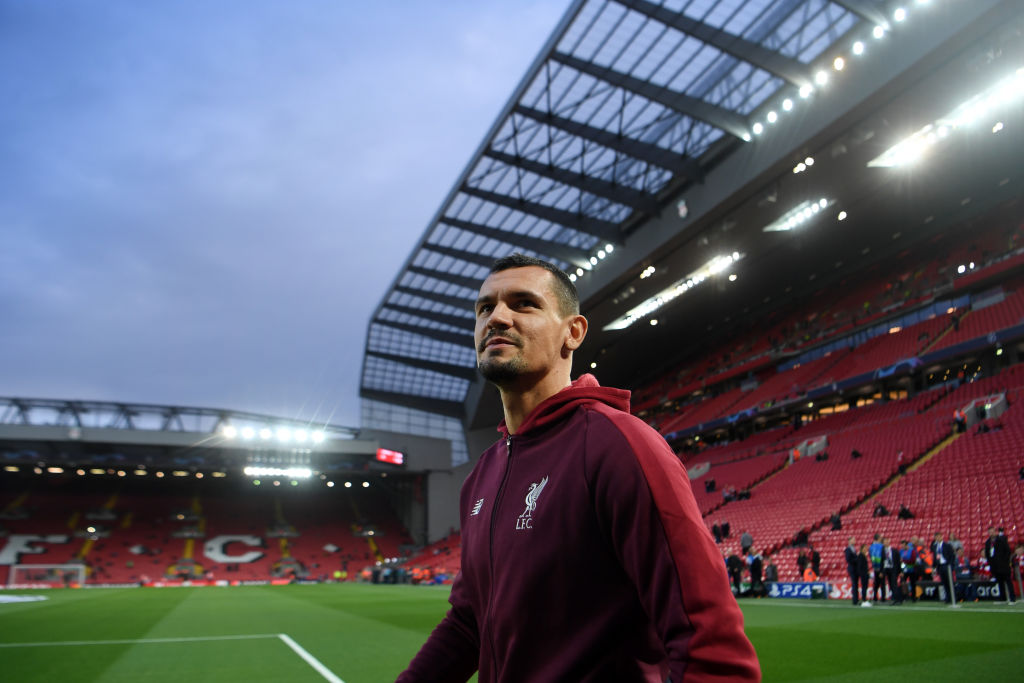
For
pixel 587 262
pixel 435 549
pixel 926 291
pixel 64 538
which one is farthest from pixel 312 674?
pixel 64 538

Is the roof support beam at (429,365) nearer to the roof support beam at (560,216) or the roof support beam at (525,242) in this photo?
the roof support beam at (525,242)

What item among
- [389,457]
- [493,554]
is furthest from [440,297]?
[493,554]

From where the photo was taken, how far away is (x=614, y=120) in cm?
2395

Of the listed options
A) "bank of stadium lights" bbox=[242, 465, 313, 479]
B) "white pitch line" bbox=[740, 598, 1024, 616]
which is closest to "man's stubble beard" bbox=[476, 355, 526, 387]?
"white pitch line" bbox=[740, 598, 1024, 616]

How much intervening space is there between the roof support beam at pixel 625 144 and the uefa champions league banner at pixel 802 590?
48.9 ft

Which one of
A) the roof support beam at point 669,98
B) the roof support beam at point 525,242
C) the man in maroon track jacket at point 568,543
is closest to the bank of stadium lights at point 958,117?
the roof support beam at point 669,98

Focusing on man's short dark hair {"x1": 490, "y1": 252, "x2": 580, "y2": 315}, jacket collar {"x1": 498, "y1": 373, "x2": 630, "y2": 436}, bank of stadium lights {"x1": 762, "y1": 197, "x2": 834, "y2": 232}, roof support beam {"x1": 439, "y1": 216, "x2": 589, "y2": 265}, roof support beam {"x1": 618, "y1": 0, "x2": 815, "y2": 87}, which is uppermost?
roof support beam {"x1": 618, "y1": 0, "x2": 815, "y2": 87}

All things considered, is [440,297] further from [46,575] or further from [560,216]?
[46,575]

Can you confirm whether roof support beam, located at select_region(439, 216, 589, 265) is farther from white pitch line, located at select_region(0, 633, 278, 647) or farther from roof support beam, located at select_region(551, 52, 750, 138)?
white pitch line, located at select_region(0, 633, 278, 647)

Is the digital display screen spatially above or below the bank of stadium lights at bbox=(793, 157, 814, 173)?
below

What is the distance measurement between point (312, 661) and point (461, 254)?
86.5 ft

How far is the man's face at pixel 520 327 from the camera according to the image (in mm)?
1995

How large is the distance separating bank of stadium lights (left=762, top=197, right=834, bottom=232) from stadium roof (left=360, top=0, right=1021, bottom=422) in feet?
1.55

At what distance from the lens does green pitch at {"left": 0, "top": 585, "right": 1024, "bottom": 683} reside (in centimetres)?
652
